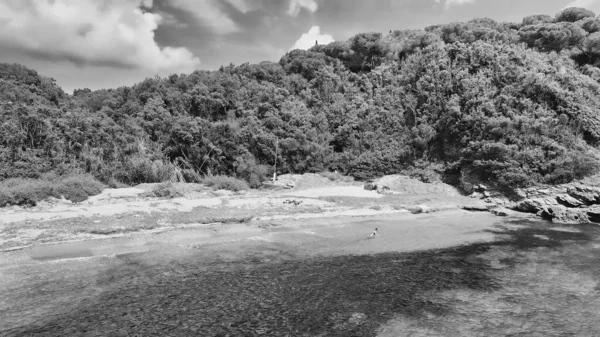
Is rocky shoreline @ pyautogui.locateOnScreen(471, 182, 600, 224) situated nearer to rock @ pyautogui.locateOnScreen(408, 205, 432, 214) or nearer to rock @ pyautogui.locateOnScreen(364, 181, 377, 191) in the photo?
rock @ pyautogui.locateOnScreen(408, 205, 432, 214)

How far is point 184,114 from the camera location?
154 feet

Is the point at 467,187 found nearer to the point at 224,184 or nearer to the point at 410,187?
the point at 410,187

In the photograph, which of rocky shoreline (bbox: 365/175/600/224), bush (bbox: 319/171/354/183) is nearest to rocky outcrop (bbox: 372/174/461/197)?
rocky shoreline (bbox: 365/175/600/224)

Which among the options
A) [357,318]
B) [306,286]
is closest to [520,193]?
[306,286]

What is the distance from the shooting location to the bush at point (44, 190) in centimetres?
2344

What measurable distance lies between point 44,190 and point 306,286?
67.7 feet

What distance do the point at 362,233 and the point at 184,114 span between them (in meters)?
32.6

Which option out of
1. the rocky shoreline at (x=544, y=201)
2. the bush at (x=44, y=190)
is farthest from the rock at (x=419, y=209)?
the bush at (x=44, y=190)

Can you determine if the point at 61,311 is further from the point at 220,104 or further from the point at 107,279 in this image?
the point at 220,104

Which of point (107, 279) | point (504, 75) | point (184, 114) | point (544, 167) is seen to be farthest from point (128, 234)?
point (504, 75)

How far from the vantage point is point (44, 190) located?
24969 mm

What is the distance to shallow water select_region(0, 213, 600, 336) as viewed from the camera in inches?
428

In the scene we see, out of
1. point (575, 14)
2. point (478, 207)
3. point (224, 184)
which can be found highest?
point (575, 14)

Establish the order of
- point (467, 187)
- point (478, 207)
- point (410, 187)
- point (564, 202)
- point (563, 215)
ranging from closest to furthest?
point (563, 215), point (564, 202), point (478, 207), point (467, 187), point (410, 187)
